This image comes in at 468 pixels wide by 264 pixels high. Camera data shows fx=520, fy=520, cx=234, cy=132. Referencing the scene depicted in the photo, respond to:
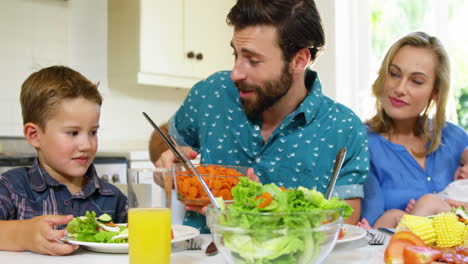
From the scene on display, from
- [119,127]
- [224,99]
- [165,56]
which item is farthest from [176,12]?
[224,99]

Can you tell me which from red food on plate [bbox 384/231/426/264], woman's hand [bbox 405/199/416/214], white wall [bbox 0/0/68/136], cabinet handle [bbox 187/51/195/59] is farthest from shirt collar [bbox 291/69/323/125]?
cabinet handle [bbox 187/51/195/59]

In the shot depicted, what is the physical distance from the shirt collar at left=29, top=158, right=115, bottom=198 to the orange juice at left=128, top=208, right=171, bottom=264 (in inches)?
24.5

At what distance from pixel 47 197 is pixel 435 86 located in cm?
157

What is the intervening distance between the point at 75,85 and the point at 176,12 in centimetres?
240

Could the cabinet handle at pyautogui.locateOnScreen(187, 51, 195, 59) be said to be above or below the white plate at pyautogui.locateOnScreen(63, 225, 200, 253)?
Answer: above

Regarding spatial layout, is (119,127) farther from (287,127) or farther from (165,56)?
(287,127)

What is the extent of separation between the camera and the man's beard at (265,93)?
62.1 inches

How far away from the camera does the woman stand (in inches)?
77.9

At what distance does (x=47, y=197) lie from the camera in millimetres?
1361

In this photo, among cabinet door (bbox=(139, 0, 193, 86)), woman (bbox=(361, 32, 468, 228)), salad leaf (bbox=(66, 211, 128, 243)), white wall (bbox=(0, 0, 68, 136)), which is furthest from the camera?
cabinet door (bbox=(139, 0, 193, 86))

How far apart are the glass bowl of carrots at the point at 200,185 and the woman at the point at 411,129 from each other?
93 cm

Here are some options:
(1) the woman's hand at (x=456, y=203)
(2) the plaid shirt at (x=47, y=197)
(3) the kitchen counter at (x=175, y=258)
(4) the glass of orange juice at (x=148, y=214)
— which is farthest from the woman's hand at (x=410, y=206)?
(4) the glass of orange juice at (x=148, y=214)

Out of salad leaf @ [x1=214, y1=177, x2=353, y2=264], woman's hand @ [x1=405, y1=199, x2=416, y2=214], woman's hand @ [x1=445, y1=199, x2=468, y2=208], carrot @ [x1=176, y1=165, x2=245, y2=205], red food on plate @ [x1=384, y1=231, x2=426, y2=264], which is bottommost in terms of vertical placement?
woman's hand @ [x1=405, y1=199, x2=416, y2=214]

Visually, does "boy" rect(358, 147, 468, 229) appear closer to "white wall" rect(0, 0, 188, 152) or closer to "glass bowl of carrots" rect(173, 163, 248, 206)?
"glass bowl of carrots" rect(173, 163, 248, 206)
